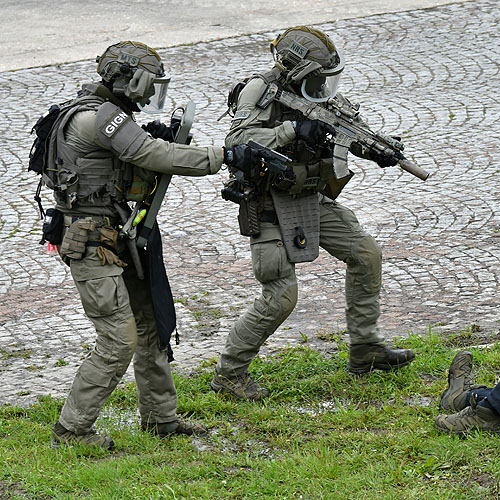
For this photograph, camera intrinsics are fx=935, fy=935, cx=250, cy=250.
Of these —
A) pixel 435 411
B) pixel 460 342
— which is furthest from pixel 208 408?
pixel 460 342

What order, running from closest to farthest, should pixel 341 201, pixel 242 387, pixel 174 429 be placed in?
pixel 174 429 → pixel 242 387 → pixel 341 201

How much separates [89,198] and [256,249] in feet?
3.84

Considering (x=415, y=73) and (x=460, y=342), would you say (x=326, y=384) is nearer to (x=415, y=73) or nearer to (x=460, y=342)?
(x=460, y=342)

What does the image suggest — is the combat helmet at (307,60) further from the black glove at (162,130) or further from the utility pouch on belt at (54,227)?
the utility pouch on belt at (54,227)

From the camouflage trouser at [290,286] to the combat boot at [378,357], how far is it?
48 millimetres

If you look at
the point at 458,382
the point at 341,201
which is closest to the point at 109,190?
the point at 458,382

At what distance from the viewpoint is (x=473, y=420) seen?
484 centimetres

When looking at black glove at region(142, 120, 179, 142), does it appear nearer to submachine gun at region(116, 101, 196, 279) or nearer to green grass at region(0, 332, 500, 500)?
submachine gun at region(116, 101, 196, 279)

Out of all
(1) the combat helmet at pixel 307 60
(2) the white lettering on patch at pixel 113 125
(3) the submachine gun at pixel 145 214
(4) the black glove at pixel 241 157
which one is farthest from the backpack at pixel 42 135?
(1) the combat helmet at pixel 307 60

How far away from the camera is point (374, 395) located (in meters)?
5.67

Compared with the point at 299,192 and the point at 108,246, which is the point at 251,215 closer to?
the point at 299,192

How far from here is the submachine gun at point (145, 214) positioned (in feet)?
16.5

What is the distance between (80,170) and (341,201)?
185 inches

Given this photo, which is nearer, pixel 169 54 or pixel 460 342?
pixel 460 342
